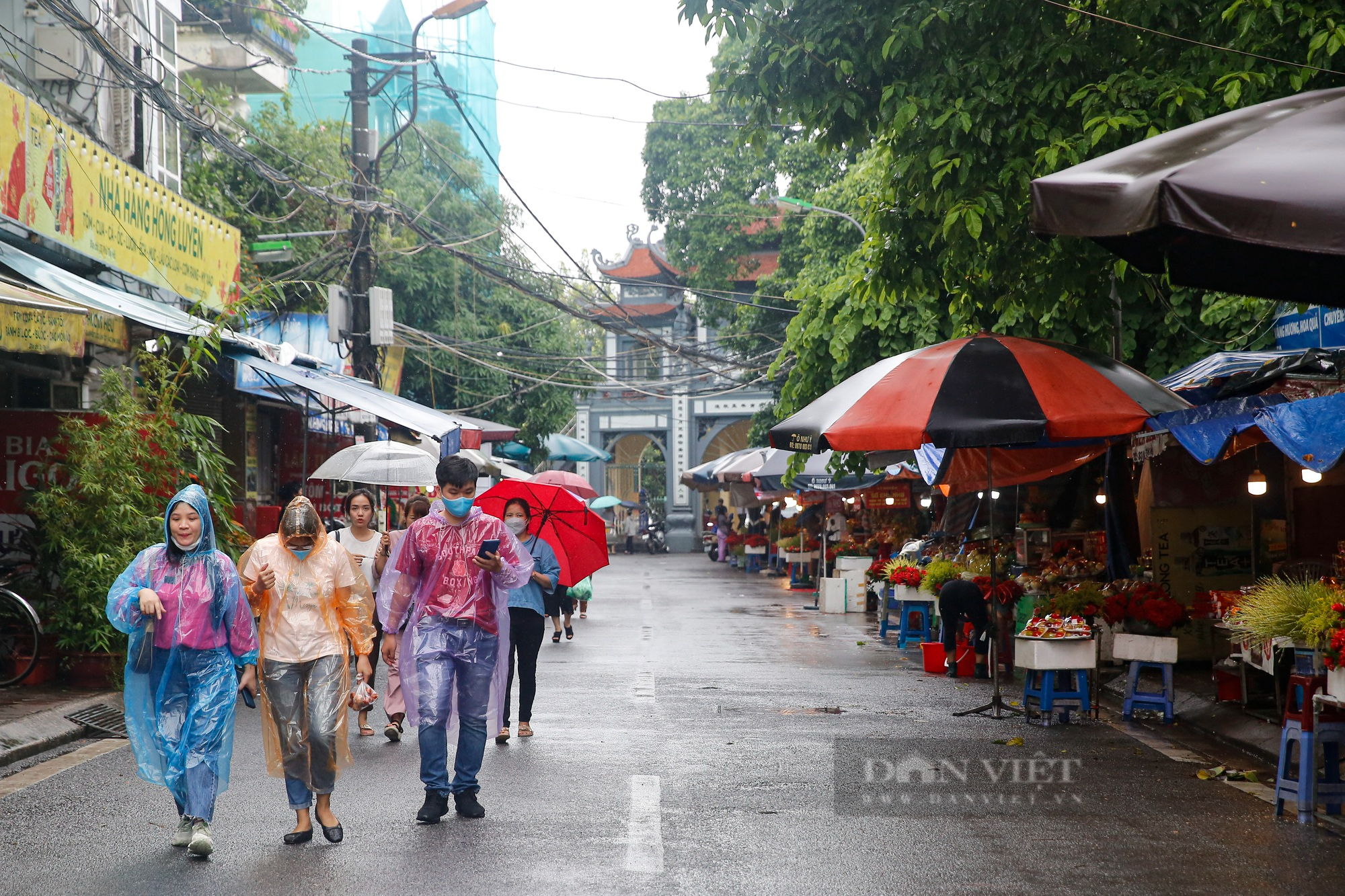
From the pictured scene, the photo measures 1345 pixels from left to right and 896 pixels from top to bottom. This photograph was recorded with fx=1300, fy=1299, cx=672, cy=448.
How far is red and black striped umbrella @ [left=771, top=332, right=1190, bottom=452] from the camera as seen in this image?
9.50 meters

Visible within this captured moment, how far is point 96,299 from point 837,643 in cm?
1007

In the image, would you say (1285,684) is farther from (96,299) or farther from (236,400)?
(236,400)

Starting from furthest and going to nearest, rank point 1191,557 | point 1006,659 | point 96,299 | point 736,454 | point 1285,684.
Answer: point 736,454 < point 1006,659 < point 1191,557 < point 96,299 < point 1285,684

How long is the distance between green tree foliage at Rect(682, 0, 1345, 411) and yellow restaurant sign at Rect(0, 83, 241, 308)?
6159mm

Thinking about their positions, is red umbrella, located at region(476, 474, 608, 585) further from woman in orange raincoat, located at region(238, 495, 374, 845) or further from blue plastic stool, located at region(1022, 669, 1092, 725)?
blue plastic stool, located at region(1022, 669, 1092, 725)

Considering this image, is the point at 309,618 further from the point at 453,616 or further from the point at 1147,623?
the point at 1147,623

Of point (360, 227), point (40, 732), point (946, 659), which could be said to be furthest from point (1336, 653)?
point (360, 227)

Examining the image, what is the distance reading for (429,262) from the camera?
93.5 ft

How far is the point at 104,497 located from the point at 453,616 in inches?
217

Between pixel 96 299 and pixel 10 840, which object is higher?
pixel 96 299

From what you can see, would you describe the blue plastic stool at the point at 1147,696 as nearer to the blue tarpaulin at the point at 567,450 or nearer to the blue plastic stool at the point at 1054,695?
the blue plastic stool at the point at 1054,695

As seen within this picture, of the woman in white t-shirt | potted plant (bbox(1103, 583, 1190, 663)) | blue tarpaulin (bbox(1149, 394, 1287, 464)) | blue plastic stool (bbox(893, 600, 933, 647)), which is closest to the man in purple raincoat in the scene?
the woman in white t-shirt

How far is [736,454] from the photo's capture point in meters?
33.9

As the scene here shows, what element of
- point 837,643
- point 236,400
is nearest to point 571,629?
point 837,643
